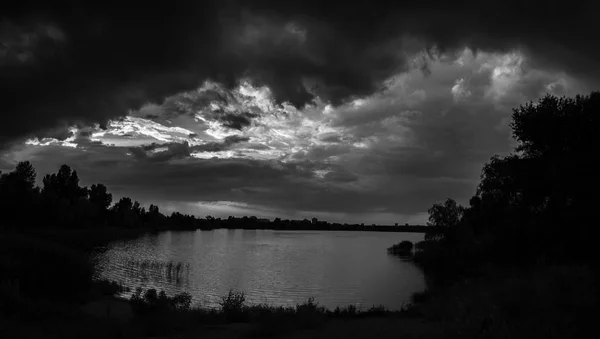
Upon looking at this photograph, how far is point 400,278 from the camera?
57.6 meters

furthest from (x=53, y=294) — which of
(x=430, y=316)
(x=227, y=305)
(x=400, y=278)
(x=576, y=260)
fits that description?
(x=400, y=278)

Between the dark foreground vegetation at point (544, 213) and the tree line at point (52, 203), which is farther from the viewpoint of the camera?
the tree line at point (52, 203)

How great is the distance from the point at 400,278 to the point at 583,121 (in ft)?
107

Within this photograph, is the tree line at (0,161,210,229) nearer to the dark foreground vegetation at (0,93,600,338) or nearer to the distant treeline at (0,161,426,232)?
the distant treeline at (0,161,426,232)

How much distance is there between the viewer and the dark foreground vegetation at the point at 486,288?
14.3 m

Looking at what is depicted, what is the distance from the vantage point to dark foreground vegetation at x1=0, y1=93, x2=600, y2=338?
14.3m

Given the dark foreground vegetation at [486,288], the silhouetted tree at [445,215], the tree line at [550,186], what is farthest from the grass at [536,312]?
the silhouetted tree at [445,215]

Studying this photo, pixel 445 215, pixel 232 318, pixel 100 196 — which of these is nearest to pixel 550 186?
pixel 232 318

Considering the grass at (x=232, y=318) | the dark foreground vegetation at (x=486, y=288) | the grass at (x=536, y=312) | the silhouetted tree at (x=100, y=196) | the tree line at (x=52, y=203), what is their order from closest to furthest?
the grass at (x=536, y=312), the dark foreground vegetation at (x=486, y=288), the grass at (x=232, y=318), the tree line at (x=52, y=203), the silhouetted tree at (x=100, y=196)

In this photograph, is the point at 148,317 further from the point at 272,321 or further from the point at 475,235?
the point at 475,235

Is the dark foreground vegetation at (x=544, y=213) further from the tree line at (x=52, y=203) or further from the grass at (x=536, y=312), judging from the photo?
the tree line at (x=52, y=203)

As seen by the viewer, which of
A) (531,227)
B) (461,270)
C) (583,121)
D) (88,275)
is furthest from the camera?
(461,270)

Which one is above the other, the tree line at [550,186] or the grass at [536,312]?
the tree line at [550,186]

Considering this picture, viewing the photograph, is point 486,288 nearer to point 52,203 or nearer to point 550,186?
point 550,186
